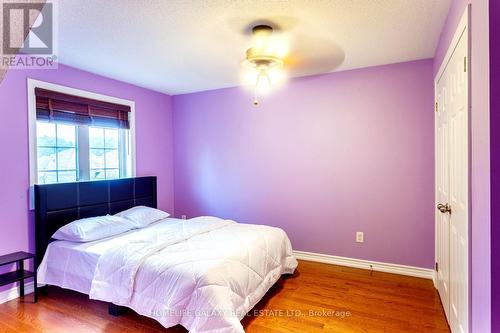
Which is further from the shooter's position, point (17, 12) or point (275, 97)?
point (275, 97)

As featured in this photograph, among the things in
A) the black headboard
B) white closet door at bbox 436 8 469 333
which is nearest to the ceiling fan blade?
white closet door at bbox 436 8 469 333

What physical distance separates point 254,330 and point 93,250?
159 cm

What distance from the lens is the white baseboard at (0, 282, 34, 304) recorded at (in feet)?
8.54

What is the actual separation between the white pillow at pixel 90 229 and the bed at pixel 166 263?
0.06 metres

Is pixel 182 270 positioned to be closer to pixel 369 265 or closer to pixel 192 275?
pixel 192 275

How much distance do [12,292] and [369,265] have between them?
3755mm

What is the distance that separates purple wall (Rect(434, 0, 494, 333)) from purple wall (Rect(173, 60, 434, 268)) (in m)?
1.78

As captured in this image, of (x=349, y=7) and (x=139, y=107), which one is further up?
(x=349, y=7)

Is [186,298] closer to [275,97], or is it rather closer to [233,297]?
[233,297]

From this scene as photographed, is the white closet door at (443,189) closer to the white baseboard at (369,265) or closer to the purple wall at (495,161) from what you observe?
the white baseboard at (369,265)

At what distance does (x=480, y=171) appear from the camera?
4.30 ft

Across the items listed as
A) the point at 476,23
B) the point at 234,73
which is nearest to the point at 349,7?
the point at 476,23

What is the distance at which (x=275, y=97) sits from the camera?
384cm

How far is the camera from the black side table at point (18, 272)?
8.04 feet
